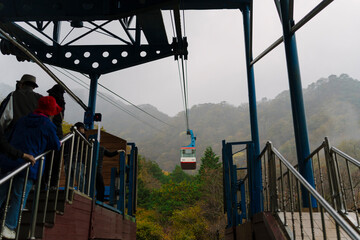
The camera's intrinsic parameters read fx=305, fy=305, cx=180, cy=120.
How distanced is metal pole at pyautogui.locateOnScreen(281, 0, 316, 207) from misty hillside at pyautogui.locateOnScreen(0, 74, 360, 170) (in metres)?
68.4

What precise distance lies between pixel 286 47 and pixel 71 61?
20.3ft

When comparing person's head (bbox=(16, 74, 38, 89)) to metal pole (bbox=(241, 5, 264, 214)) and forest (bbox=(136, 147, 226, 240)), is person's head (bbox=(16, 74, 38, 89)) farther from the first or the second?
forest (bbox=(136, 147, 226, 240))

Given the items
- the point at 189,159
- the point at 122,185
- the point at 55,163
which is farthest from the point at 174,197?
the point at 55,163

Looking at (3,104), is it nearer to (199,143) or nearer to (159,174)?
(159,174)

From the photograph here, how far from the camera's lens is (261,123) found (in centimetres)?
13950

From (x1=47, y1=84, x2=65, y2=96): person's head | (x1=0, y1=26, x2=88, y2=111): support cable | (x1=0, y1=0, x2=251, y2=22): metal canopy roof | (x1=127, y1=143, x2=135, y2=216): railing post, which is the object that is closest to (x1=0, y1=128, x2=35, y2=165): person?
(x1=47, y1=84, x2=65, y2=96): person's head

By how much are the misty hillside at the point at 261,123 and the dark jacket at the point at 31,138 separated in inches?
2795

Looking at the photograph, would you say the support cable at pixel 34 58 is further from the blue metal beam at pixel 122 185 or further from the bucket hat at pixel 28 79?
the blue metal beam at pixel 122 185

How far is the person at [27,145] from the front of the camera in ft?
9.09

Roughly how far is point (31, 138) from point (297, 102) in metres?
5.11

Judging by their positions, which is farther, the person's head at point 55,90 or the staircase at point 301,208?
the person's head at point 55,90

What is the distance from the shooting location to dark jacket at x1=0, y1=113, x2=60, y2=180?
9.41 ft

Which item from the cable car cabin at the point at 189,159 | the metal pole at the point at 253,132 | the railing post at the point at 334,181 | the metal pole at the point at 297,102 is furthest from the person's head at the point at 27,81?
the cable car cabin at the point at 189,159

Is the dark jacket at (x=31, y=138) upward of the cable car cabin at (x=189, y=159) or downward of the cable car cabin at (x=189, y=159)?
downward
